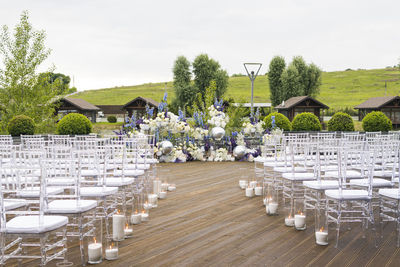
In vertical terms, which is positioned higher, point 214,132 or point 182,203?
point 214,132

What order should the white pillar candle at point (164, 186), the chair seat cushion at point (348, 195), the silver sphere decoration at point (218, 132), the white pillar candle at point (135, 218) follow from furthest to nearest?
the silver sphere decoration at point (218, 132), the white pillar candle at point (164, 186), the white pillar candle at point (135, 218), the chair seat cushion at point (348, 195)

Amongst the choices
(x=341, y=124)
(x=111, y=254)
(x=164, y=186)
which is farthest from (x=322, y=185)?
(x=341, y=124)

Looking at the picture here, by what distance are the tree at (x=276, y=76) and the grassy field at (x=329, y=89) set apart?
1653cm

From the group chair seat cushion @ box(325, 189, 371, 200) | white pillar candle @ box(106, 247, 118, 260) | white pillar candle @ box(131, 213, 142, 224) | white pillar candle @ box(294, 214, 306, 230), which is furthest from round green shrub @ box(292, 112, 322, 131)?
white pillar candle @ box(106, 247, 118, 260)

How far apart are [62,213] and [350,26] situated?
121 ft

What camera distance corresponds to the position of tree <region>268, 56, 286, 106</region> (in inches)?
1655

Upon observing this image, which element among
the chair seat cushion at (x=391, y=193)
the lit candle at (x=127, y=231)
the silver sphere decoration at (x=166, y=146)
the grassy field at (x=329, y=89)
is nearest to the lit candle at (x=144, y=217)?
the lit candle at (x=127, y=231)

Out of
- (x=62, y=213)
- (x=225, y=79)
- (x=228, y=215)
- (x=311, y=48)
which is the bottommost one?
(x=228, y=215)

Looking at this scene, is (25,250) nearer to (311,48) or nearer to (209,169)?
(209,169)

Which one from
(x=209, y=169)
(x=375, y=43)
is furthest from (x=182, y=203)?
(x=375, y=43)

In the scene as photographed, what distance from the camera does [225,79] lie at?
42.0m

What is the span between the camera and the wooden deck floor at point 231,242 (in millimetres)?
3318

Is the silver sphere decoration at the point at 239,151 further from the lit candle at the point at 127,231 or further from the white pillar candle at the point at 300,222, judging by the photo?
the lit candle at the point at 127,231

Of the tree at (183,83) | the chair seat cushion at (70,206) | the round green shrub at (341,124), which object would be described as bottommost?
the chair seat cushion at (70,206)
